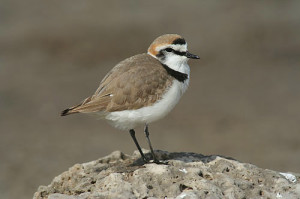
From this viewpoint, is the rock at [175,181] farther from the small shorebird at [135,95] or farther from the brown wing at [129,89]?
the brown wing at [129,89]

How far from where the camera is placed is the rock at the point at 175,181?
6.55m

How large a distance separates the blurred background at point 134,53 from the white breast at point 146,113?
6331 mm

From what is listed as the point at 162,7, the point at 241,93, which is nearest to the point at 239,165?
the point at 241,93

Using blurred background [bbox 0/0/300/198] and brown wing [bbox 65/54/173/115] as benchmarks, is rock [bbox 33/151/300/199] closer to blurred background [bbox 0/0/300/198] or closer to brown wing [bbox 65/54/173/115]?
brown wing [bbox 65/54/173/115]

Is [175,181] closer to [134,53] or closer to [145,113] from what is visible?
[145,113]

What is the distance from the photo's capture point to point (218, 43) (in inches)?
871

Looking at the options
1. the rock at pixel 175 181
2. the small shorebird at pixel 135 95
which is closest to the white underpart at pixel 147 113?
the small shorebird at pixel 135 95

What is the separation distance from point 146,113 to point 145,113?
0.05ft

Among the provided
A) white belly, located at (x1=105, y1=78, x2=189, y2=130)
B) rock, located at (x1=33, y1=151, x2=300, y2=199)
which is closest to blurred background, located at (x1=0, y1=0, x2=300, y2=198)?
white belly, located at (x1=105, y1=78, x2=189, y2=130)

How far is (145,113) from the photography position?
781 centimetres

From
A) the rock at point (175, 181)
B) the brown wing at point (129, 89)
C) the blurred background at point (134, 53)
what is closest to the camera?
the rock at point (175, 181)

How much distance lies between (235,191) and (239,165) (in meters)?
0.87

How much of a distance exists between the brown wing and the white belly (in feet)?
0.21

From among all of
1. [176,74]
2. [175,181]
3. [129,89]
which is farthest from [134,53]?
[175,181]
